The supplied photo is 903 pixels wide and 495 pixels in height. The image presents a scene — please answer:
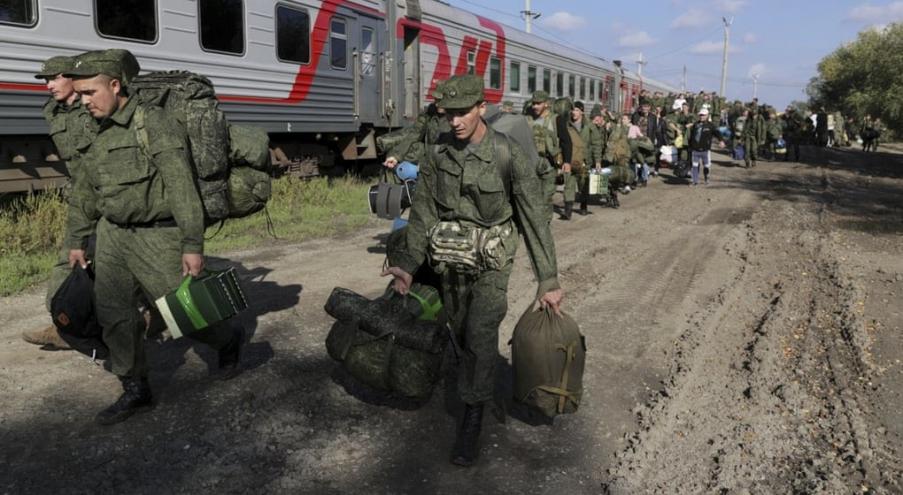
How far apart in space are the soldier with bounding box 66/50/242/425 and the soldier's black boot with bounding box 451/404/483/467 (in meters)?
1.47

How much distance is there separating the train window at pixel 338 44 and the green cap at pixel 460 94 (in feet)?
29.1

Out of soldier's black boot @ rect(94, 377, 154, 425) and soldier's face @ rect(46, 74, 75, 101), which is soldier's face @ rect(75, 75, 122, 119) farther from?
soldier's black boot @ rect(94, 377, 154, 425)

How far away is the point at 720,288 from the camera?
6.45 meters

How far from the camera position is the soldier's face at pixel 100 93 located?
10.4 feet

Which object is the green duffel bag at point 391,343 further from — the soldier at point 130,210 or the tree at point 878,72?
the tree at point 878,72

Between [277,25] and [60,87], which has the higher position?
[277,25]

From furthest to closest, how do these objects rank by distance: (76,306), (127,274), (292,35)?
(292,35), (76,306), (127,274)

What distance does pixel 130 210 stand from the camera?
3.31 meters

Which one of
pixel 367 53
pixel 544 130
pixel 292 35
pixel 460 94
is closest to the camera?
pixel 460 94

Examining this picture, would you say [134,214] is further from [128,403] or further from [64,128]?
[64,128]

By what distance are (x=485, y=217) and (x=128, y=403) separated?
2067 millimetres

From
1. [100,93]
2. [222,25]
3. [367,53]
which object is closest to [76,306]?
[100,93]

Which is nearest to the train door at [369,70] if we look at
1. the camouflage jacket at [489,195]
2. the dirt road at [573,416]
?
the dirt road at [573,416]

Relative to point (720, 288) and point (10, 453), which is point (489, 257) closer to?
point (10, 453)
